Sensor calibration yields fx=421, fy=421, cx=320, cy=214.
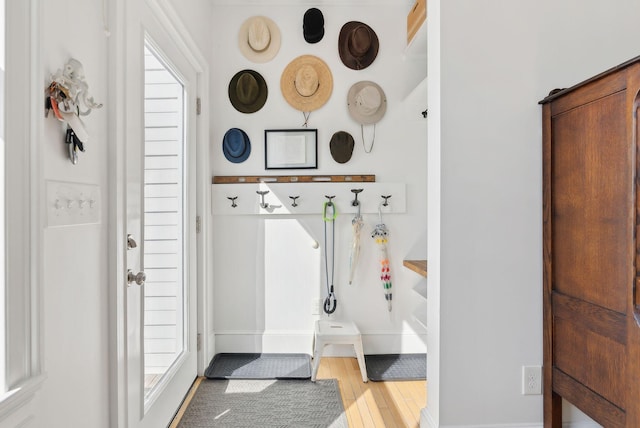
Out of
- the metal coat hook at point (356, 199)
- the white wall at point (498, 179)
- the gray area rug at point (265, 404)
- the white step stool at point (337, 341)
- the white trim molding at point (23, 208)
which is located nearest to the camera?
the white trim molding at point (23, 208)

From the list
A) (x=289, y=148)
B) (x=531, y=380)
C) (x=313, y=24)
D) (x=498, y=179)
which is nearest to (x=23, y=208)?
(x=498, y=179)

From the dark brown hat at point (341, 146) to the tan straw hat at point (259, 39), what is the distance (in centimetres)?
70

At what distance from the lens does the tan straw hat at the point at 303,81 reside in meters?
2.83

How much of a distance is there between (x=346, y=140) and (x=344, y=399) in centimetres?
160

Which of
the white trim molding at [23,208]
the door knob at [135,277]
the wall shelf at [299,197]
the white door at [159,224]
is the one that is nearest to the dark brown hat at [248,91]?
the white door at [159,224]

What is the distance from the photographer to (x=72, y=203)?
3.89ft

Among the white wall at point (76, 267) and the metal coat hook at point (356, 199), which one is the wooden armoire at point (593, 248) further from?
the white wall at point (76, 267)

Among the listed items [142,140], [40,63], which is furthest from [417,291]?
[40,63]

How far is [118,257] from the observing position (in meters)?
1.45

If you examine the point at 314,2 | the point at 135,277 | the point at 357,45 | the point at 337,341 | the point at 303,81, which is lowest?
the point at 337,341

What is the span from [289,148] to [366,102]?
60 centimetres

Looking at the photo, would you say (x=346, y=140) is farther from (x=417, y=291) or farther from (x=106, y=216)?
(x=106, y=216)

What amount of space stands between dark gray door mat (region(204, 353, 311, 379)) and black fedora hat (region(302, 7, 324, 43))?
2.14 metres

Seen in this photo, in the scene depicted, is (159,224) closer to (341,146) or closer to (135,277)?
(135,277)
